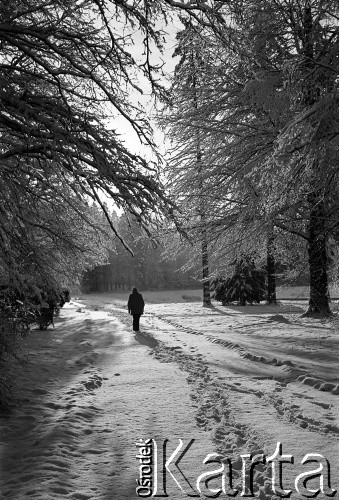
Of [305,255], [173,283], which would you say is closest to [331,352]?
[305,255]

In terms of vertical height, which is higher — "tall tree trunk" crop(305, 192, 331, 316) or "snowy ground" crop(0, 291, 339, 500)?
"tall tree trunk" crop(305, 192, 331, 316)

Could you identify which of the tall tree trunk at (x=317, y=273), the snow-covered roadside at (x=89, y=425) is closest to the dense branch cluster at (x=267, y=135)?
the tall tree trunk at (x=317, y=273)

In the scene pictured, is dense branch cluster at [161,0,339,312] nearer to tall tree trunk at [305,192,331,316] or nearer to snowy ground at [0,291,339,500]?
tall tree trunk at [305,192,331,316]

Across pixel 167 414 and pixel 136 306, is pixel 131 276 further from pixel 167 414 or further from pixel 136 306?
pixel 167 414

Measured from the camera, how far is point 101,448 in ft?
13.1

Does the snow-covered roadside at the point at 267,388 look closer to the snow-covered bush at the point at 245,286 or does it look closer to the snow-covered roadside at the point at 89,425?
the snow-covered roadside at the point at 89,425

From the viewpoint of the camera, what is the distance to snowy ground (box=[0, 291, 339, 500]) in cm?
338

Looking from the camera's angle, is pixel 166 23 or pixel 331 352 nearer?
pixel 166 23

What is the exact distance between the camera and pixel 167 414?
193 inches

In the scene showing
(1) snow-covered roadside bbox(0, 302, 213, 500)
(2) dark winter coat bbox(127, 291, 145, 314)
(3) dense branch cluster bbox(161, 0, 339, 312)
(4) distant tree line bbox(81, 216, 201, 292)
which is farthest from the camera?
(4) distant tree line bbox(81, 216, 201, 292)

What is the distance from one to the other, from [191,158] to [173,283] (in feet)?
193

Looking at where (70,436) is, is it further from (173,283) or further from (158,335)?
(173,283)

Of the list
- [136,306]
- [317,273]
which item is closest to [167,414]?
[136,306]

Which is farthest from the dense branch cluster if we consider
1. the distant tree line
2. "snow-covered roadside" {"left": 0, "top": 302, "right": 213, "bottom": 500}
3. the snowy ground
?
the distant tree line
